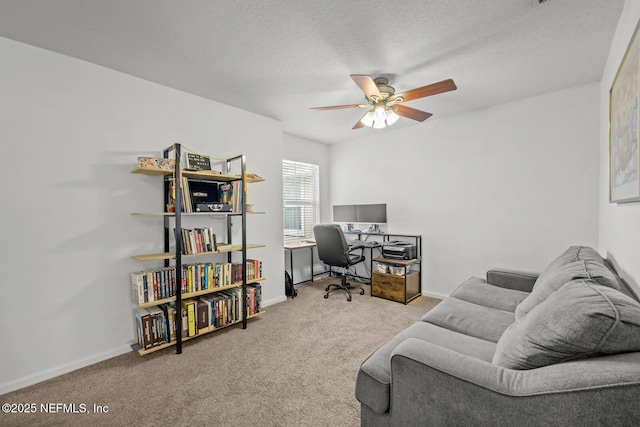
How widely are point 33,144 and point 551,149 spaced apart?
4713 mm

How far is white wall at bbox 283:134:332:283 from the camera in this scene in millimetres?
4405

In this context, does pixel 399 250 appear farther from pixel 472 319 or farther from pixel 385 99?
pixel 385 99

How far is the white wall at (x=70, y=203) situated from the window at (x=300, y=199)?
6.47ft

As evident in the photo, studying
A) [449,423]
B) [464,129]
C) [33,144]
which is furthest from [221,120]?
[449,423]

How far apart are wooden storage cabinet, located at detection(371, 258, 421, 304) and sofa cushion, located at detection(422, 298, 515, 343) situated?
4.65ft

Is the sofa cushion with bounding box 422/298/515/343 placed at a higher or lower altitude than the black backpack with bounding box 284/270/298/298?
higher

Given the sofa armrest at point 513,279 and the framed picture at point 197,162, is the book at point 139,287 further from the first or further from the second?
the sofa armrest at point 513,279

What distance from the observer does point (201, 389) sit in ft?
6.18

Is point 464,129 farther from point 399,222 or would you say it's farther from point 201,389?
point 201,389

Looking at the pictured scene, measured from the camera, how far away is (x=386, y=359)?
4.45 ft

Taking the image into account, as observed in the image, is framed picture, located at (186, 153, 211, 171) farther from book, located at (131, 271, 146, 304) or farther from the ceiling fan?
the ceiling fan

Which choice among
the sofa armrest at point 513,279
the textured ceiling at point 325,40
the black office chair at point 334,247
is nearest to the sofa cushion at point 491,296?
the sofa armrest at point 513,279

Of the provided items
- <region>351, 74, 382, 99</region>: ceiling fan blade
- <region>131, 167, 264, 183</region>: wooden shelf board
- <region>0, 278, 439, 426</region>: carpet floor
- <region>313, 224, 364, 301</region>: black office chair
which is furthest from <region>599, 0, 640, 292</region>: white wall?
<region>131, 167, 264, 183</region>: wooden shelf board

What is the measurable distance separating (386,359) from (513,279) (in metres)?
1.85
